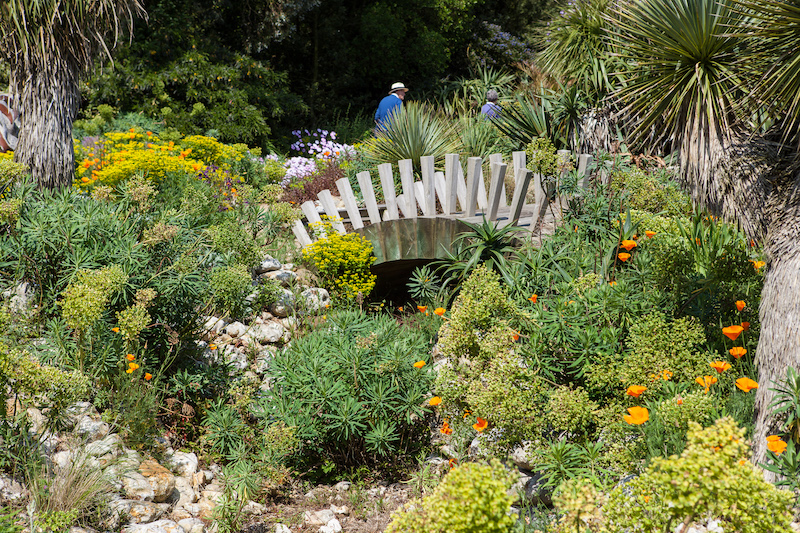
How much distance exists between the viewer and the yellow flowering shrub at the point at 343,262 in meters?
6.45

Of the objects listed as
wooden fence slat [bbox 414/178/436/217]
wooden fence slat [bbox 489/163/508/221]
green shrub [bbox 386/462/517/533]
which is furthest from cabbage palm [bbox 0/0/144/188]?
green shrub [bbox 386/462/517/533]

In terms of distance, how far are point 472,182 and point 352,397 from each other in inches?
112

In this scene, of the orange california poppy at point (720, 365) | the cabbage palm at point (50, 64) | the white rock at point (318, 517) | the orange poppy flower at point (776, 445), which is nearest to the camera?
the orange poppy flower at point (776, 445)

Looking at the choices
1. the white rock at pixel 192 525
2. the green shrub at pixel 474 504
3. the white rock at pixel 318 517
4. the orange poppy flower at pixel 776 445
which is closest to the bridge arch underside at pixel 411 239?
the white rock at pixel 318 517

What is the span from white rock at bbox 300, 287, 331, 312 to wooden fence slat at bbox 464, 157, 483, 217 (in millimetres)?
1691

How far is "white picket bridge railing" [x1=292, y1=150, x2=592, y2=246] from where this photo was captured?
231 inches

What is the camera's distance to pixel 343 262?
6.47 meters

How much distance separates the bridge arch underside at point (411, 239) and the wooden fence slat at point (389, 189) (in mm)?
192

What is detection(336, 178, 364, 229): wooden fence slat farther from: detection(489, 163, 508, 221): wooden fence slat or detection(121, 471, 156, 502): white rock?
detection(121, 471, 156, 502): white rock

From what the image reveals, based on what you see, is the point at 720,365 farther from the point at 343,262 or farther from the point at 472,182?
the point at 343,262

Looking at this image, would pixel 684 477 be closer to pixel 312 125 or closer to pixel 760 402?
pixel 760 402

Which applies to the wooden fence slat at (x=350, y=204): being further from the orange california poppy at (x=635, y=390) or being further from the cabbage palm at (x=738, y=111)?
the orange california poppy at (x=635, y=390)

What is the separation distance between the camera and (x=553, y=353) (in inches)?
159

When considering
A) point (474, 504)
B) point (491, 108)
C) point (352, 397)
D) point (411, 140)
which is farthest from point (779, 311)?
point (491, 108)
